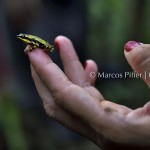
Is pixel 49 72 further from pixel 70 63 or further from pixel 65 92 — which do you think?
pixel 70 63

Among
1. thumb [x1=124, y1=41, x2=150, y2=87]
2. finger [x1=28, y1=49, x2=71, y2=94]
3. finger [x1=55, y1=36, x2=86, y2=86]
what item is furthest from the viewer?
finger [x1=55, y1=36, x2=86, y2=86]

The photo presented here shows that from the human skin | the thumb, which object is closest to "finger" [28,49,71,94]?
the human skin

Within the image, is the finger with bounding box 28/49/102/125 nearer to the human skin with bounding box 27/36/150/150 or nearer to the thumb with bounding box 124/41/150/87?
the human skin with bounding box 27/36/150/150

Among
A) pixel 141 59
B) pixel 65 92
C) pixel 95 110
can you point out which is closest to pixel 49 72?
pixel 65 92

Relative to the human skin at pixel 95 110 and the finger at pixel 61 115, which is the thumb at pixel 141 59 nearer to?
the human skin at pixel 95 110

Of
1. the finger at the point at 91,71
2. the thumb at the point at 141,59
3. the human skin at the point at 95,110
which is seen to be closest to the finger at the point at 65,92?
the human skin at the point at 95,110

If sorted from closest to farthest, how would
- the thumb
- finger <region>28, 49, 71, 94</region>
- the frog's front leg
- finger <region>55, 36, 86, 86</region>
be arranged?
the thumb, finger <region>28, 49, 71, 94</region>, the frog's front leg, finger <region>55, 36, 86, 86</region>

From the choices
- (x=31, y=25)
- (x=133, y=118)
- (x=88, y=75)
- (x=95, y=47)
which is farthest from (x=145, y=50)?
(x=95, y=47)
